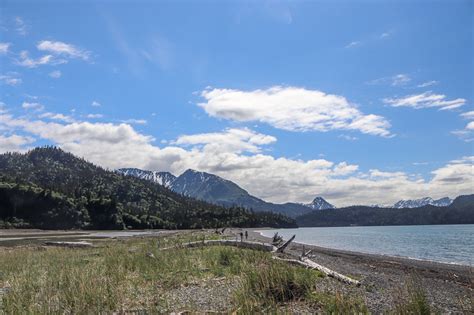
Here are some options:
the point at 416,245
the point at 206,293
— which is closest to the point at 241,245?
the point at 206,293

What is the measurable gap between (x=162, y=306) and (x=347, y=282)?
27.1ft

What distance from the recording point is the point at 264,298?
11.0 m

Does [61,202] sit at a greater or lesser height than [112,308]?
greater

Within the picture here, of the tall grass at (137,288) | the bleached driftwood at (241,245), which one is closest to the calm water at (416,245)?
the bleached driftwood at (241,245)

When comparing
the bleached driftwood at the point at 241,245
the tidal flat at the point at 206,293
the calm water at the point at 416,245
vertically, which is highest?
the bleached driftwood at the point at 241,245

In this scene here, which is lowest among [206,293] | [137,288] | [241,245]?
[206,293]

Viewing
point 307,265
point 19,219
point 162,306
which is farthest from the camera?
point 19,219

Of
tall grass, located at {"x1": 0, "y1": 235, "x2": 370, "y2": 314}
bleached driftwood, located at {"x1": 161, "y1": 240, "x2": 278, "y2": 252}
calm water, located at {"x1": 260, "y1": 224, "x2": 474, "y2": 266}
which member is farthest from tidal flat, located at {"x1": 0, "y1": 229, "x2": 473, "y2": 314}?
calm water, located at {"x1": 260, "y1": 224, "x2": 474, "y2": 266}

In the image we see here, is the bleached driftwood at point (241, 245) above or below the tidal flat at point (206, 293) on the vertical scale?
above

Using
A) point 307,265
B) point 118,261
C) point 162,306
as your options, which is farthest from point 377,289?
point 118,261

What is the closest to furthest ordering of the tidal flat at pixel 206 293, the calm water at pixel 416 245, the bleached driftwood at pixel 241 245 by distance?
1. the tidal flat at pixel 206 293
2. the bleached driftwood at pixel 241 245
3. the calm water at pixel 416 245

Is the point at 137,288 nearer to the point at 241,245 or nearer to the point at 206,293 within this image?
the point at 206,293

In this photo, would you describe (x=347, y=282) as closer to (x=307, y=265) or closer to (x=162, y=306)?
(x=307, y=265)

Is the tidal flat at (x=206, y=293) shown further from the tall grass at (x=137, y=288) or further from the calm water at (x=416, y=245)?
the calm water at (x=416, y=245)
